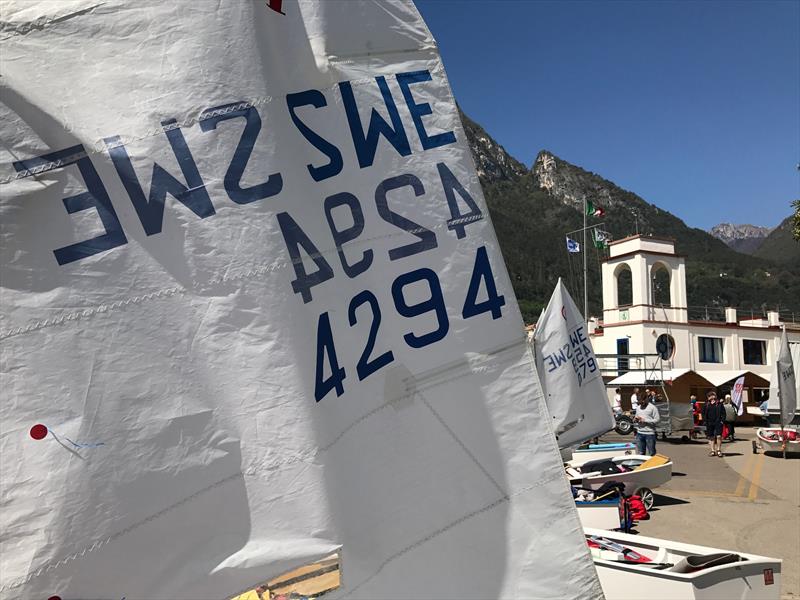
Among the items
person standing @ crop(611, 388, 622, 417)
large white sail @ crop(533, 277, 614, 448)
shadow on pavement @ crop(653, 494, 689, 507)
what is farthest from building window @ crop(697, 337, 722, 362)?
large white sail @ crop(533, 277, 614, 448)

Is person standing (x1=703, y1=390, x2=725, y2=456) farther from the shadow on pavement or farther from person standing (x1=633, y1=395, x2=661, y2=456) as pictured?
the shadow on pavement

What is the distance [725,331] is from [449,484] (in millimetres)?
34848

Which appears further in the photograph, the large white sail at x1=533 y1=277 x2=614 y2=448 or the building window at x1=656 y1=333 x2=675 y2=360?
the building window at x1=656 y1=333 x2=675 y2=360

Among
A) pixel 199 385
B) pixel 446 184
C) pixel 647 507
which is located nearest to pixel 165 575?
pixel 199 385

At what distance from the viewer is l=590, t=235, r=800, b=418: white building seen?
101 ft

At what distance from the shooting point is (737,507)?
33.0 ft

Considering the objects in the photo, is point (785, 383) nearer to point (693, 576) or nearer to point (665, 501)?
point (665, 501)

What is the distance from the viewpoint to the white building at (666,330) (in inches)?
1210

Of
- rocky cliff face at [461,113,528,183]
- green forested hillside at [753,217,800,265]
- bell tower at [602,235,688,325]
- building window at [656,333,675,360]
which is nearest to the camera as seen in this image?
building window at [656,333,675,360]

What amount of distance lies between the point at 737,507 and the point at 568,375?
3645 millimetres

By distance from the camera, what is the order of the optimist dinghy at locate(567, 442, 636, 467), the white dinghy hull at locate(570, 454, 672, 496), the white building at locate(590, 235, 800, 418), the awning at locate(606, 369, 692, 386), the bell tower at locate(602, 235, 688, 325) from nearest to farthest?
the white dinghy hull at locate(570, 454, 672, 496)
the optimist dinghy at locate(567, 442, 636, 467)
the awning at locate(606, 369, 692, 386)
the white building at locate(590, 235, 800, 418)
the bell tower at locate(602, 235, 688, 325)

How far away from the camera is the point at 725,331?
107 feet

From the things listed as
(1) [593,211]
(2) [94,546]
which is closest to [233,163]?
(2) [94,546]

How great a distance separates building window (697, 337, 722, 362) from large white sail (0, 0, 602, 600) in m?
33.1
